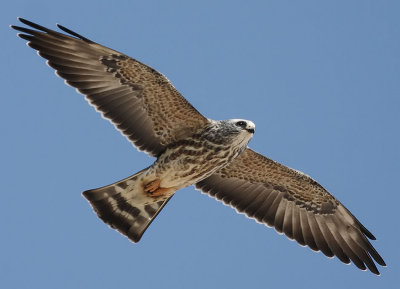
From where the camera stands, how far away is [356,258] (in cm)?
1650

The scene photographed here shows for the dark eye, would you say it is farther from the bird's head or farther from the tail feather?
the tail feather

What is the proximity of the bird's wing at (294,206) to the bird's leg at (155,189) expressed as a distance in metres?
1.55

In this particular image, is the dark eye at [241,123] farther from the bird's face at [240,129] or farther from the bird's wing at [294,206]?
the bird's wing at [294,206]

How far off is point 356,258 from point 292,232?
55.2 inches

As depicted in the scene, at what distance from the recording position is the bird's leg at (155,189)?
14992mm

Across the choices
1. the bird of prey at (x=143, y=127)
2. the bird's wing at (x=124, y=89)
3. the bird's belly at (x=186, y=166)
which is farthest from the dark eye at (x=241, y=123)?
the bird's wing at (x=124, y=89)

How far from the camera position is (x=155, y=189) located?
15086mm

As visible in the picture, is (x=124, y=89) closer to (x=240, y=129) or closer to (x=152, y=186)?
(x=152, y=186)

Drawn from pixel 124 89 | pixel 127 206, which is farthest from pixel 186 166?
pixel 124 89

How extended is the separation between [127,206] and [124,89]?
7.30 feet

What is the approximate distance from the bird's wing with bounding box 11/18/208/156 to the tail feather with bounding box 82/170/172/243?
81 cm

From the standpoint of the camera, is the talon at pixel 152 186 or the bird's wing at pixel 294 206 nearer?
the talon at pixel 152 186

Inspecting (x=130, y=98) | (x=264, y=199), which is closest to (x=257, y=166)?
(x=264, y=199)

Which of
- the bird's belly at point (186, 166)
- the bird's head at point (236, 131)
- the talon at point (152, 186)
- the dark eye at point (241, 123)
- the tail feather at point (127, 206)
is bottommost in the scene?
the tail feather at point (127, 206)
